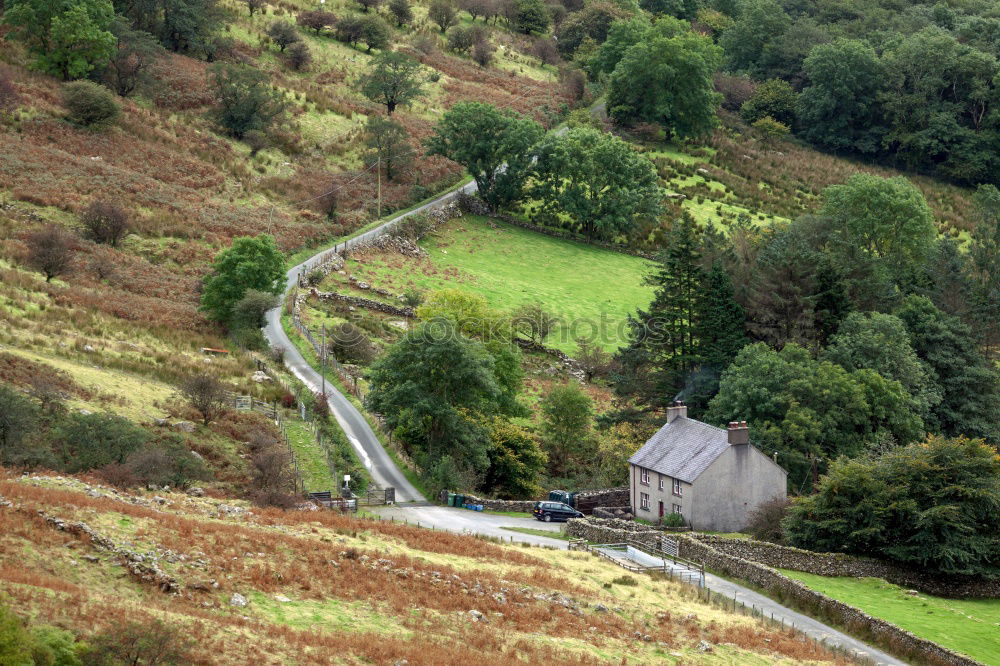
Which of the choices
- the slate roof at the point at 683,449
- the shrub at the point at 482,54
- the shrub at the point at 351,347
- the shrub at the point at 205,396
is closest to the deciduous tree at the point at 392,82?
the shrub at the point at 482,54

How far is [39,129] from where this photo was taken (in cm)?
8581

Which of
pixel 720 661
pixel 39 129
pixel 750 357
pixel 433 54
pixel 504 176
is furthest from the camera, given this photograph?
pixel 433 54

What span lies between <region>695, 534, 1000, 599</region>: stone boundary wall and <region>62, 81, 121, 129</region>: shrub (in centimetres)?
6599

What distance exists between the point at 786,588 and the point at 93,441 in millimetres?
25802

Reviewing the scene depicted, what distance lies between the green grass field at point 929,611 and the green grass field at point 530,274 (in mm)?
38089

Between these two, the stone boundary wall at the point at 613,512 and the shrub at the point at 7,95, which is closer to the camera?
the stone boundary wall at the point at 613,512

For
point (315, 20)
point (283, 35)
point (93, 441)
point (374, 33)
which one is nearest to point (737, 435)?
point (93, 441)

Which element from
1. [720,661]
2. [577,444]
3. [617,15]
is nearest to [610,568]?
[720,661]

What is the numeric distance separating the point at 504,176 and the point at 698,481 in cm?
5302

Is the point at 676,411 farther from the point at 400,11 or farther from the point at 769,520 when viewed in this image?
the point at 400,11

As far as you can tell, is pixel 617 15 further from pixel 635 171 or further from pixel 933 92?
pixel 635 171

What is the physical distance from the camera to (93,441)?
40875 mm

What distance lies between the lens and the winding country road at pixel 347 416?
5362 centimetres

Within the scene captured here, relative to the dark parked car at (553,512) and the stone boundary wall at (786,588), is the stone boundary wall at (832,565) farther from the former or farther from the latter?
the dark parked car at (553,512)
